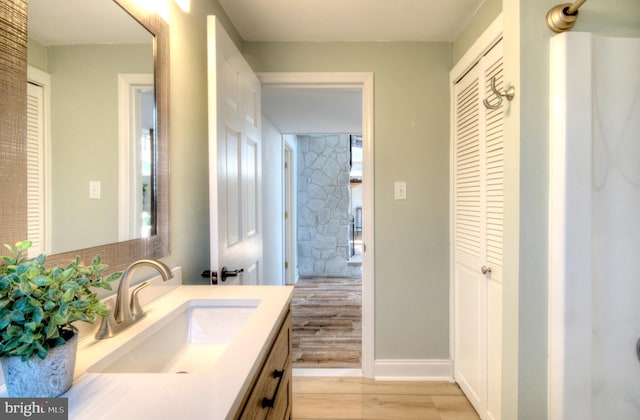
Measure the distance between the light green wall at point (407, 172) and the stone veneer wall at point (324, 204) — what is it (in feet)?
9.77

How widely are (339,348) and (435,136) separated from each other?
1756 millimetres

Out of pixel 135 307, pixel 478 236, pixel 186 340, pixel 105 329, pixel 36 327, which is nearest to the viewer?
pixel 36 327

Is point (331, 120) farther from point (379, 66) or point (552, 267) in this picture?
point (552, 267)

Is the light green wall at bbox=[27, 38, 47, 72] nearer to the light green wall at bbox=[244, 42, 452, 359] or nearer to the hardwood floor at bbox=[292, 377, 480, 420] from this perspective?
the light green wall at bbox=[244, 42, 452, 359]

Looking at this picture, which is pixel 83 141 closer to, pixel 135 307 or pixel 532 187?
pixel 135 307

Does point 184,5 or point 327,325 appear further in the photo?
point 327,325

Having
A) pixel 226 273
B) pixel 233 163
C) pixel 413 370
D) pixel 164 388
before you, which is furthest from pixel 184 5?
pixel 413 370

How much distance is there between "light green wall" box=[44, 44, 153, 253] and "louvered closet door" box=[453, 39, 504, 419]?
5.08 feet

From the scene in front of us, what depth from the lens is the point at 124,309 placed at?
2.85ft

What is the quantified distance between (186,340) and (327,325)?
2.10 m

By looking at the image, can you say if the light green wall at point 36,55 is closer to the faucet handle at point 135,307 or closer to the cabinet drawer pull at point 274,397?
the faucet handle at point 135,307

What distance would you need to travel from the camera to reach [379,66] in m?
2.06

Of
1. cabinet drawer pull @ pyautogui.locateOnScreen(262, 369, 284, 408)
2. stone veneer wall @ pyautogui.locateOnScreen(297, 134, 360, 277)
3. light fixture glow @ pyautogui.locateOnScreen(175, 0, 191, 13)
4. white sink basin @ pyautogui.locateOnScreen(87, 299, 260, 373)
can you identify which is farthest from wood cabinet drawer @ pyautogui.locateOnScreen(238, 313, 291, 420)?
stone veneer wall @ pyautogui.locateOnScreen(297, 134, 360, 277)

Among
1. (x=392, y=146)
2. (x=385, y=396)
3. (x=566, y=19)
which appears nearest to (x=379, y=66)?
(x=392, y=146)
